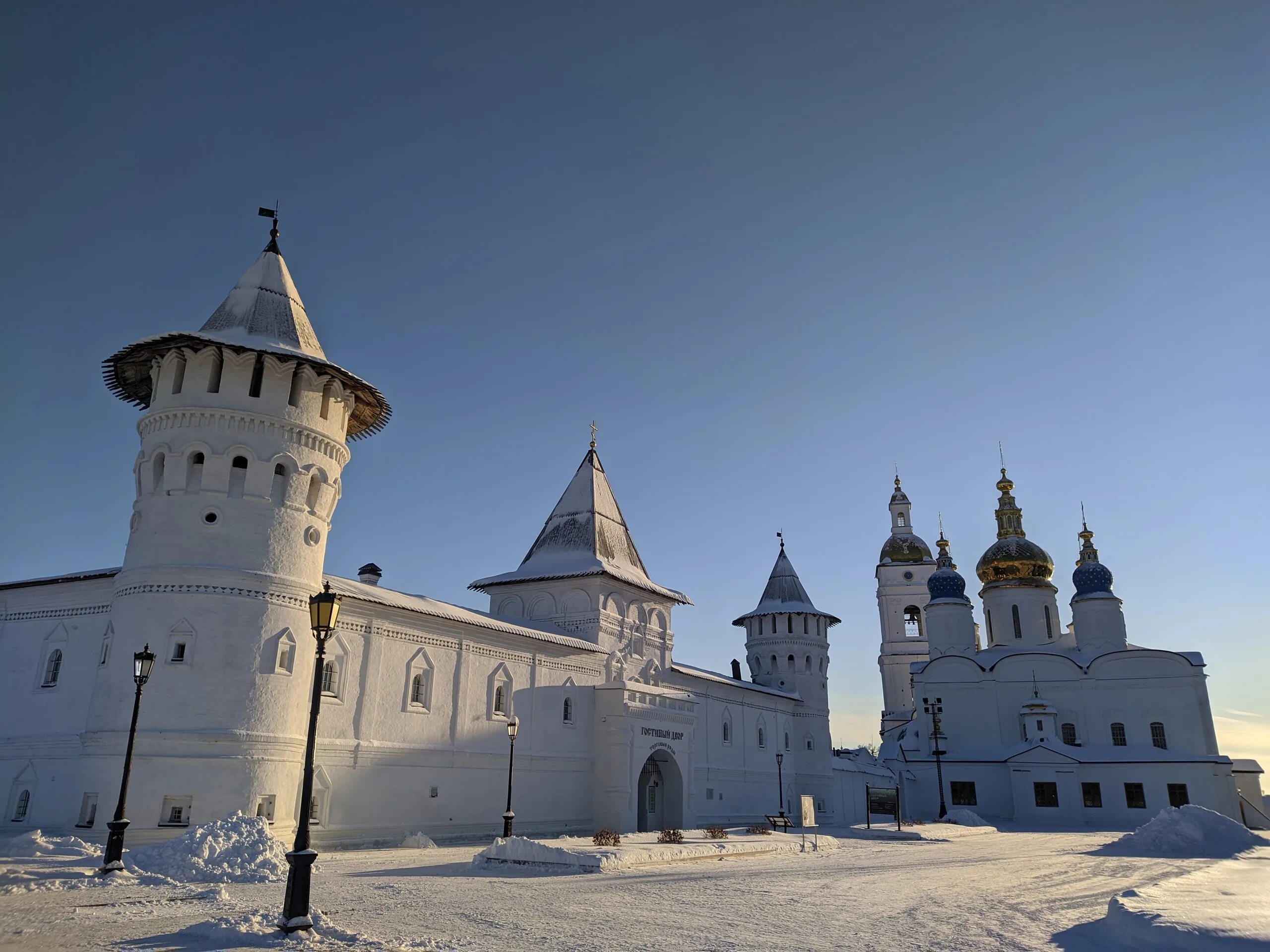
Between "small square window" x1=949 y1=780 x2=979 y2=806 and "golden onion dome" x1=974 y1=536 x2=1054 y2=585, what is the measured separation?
12450 millimetres

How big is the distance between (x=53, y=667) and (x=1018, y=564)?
149ft

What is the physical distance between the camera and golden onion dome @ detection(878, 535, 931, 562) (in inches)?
2518

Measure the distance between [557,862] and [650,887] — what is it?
288 centimetres

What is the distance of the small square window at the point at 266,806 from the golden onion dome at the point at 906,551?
5404 centimetres

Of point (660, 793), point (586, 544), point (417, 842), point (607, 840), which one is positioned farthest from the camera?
point (586, 544)

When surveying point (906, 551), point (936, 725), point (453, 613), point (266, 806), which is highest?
point (906, 551)

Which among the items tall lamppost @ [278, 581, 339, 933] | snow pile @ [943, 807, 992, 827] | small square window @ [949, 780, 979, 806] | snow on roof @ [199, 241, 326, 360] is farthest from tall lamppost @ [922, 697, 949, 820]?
tall lamppost @ [278, 581, 339, 933]

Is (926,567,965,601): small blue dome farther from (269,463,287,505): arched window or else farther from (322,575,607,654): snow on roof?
(269,463,287,505): arched window

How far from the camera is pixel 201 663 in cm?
1700

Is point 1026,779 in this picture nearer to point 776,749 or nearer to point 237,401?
point 776,749

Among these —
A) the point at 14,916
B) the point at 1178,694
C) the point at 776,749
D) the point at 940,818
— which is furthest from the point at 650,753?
the point at 1178,694

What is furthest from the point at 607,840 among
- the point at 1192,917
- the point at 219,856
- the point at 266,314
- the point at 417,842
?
the point at 266,314

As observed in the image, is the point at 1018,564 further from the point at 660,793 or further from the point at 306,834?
the point at 306,834

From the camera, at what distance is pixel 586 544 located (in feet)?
101
